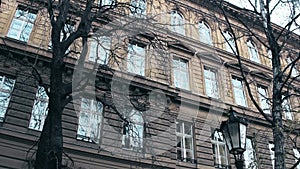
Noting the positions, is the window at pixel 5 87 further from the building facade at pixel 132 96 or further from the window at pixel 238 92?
the window at pixel 238 92

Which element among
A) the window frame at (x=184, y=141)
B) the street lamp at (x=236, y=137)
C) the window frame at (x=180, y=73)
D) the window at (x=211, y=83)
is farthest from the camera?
the window at (x=211, y=83)

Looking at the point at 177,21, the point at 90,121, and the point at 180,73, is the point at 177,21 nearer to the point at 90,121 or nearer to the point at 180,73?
the point at 180,73

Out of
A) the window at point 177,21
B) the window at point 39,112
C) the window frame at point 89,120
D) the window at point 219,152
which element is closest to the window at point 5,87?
the window at point 39,112

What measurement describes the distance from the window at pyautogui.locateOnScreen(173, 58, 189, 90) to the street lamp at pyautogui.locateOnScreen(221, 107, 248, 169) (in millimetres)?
11279

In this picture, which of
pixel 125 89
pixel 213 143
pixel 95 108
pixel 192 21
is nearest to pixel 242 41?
pixel 192 21

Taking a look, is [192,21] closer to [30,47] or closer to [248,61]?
[248,61]

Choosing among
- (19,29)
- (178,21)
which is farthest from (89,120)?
(178,21)

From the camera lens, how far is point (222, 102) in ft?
66.1

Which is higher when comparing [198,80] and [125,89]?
[198,80]

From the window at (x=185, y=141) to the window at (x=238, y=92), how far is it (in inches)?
195

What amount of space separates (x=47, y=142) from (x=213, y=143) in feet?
40.8

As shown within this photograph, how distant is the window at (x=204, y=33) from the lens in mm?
23391

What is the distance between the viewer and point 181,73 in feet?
67.6

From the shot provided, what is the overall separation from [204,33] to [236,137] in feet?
54.6
